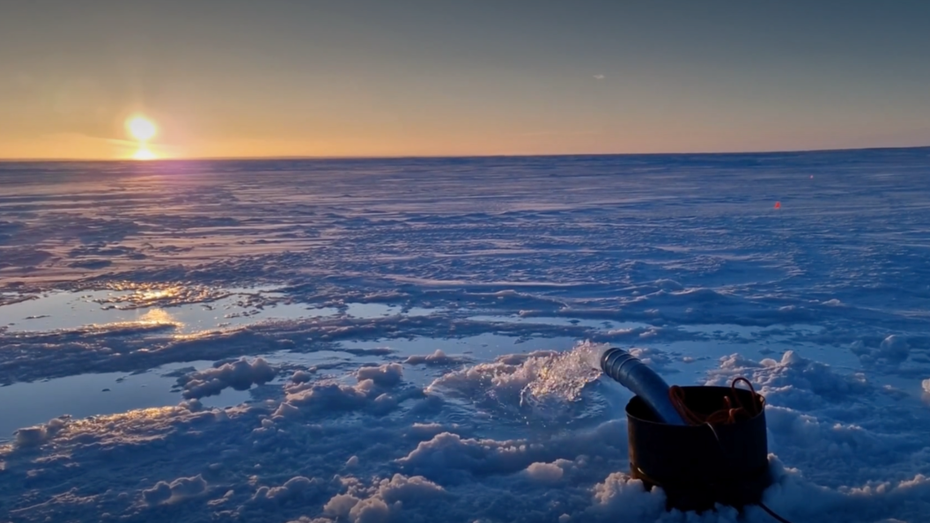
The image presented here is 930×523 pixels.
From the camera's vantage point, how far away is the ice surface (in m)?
3.91

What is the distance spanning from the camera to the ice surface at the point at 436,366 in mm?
3906

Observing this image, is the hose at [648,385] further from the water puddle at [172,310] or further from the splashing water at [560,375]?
the water puddle at [172,310]

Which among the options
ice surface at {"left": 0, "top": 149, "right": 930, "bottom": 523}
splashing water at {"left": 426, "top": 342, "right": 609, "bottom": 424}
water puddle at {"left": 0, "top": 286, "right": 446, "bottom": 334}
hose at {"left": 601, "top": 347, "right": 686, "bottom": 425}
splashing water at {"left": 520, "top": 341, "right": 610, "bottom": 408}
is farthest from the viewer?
water puddle at {"left": 0, "top": 286, "right": 446, "bottom": 334}

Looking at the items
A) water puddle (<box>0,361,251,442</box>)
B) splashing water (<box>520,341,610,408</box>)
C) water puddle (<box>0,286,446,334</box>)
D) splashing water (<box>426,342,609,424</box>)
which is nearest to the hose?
splashing water (<box>426,342,609,424</box>)

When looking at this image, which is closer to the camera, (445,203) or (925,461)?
(925,461)

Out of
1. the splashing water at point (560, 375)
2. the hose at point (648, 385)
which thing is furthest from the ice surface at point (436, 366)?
the hose at point (648, 385)

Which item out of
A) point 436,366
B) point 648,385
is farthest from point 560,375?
point 648,385

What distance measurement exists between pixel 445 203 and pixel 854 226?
1096cm

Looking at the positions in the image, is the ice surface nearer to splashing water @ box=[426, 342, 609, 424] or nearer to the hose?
splashing water @ box=[426, 342, 609, 424]

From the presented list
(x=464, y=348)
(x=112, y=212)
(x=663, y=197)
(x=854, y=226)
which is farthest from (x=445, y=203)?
(x=464, y=348)

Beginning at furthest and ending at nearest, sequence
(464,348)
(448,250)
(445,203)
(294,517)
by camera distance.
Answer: (445,203) → (448,250) → (464,348) → (294,517)

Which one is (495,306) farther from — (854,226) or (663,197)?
(663,197)

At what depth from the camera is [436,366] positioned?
6203 millimetres

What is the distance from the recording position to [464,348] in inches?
265
